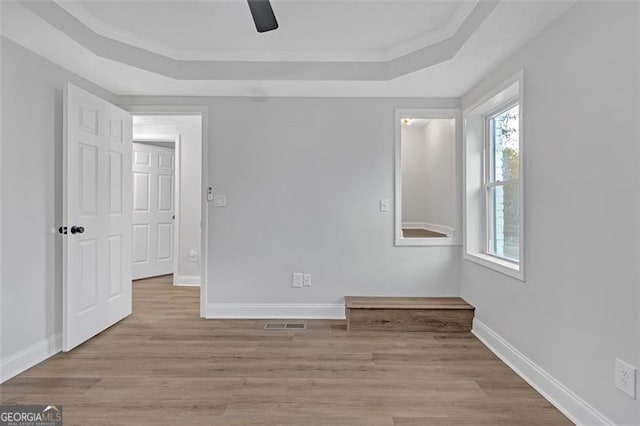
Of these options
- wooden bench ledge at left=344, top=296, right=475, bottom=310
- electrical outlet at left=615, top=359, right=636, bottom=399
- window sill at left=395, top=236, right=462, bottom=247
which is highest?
window sill at left=395, top=236, right=462, bottom=247

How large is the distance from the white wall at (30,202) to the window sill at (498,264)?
3.29 metres

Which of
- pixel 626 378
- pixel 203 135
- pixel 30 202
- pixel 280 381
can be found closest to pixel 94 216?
pixel 30 202

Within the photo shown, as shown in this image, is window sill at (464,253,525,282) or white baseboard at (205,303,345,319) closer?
window sill at (464,253,525,282)

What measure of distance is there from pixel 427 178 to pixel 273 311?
9.21ft

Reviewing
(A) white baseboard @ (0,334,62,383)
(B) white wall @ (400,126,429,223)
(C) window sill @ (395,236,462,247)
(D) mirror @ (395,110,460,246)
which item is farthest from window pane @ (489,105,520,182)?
(A) white baseboard @ (0,334,62,383)

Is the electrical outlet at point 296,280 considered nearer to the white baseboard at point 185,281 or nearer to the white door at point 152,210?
the white baseboard at point 185,281

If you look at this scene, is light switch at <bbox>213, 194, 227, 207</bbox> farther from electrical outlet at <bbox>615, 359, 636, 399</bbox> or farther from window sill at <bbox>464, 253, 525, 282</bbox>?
electrical outlet at <bbox>615, 359, 636, 399</bbox>

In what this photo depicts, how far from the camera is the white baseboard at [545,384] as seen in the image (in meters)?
1.79

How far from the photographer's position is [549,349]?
2.13m

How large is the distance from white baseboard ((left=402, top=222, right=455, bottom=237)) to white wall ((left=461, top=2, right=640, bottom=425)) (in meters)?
1.41

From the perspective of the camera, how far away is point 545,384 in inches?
83.6

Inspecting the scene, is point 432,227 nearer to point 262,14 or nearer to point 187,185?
point 187,185

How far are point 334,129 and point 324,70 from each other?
62cm

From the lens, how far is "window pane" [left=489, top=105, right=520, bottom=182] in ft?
9.20
